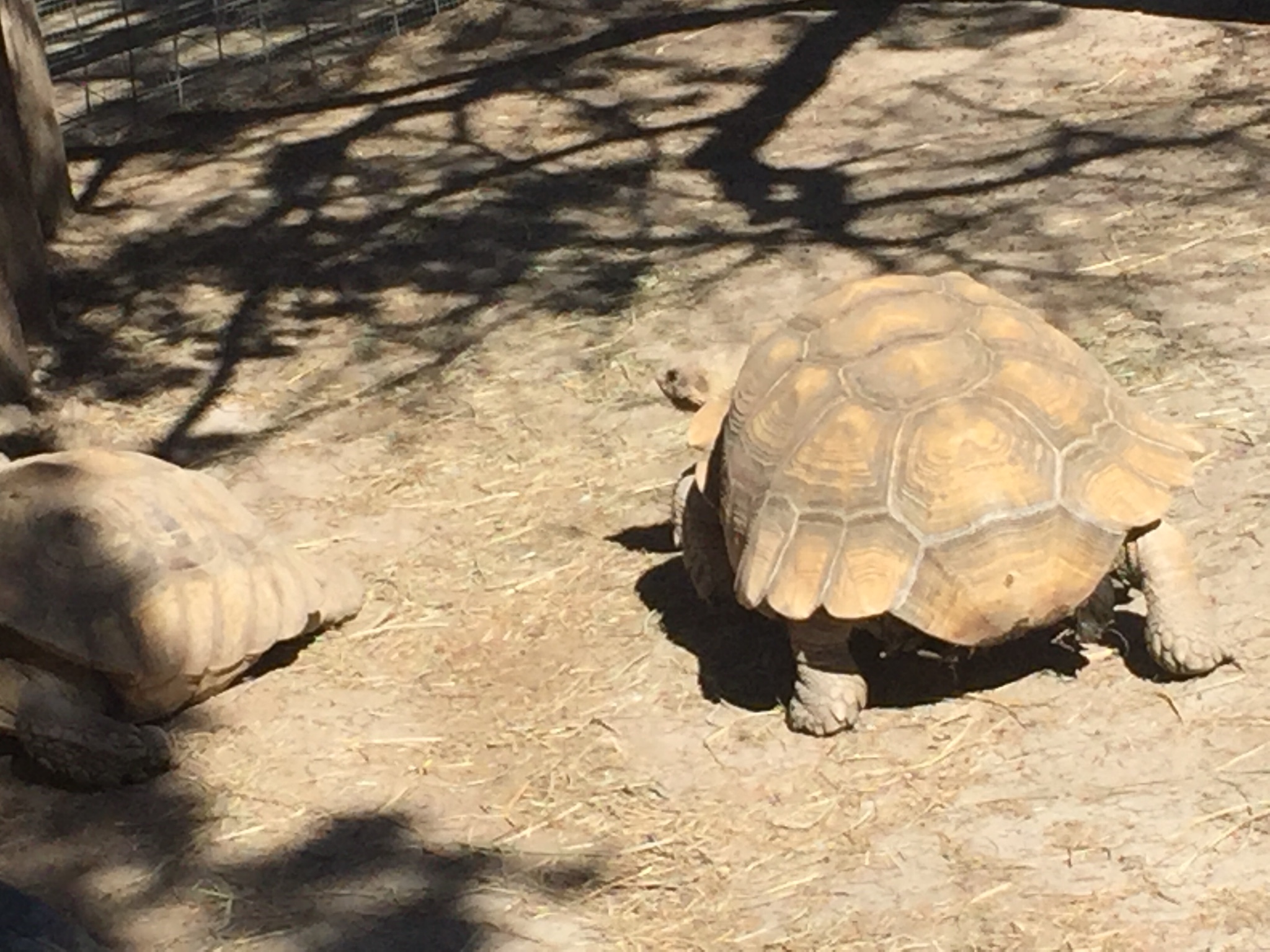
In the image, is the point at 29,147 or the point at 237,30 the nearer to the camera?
the point at 29,147

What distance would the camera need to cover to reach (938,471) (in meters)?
3.94

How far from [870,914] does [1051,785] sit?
0.49 meters

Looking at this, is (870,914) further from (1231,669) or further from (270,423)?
(270,423)

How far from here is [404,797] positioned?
13.7 feet

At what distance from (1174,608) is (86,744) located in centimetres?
219

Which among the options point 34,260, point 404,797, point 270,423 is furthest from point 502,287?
point 404,797

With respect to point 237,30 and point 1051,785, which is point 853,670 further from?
point 237,30

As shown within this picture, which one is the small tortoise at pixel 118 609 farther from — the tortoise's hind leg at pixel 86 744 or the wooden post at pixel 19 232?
the wooden post at pixel 19 232

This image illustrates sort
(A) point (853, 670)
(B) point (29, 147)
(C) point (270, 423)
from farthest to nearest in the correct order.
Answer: (B) point (29, 147)
(C) point (270, 423)
(A) point (853, 670)

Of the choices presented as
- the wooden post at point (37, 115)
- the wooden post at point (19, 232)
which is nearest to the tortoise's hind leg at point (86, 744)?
the wooden post at point (19, 232)

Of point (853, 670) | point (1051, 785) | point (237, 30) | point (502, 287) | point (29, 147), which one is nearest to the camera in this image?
point (1051, 785)

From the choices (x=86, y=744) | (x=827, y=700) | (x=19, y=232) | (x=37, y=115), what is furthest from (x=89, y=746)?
(x=37, y=115)

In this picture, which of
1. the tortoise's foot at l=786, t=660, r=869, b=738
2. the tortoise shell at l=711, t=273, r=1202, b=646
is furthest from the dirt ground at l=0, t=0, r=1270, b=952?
the tortoise shell at l=711, t=273, r=1202, b=646

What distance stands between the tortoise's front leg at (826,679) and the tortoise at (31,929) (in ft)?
5.76
